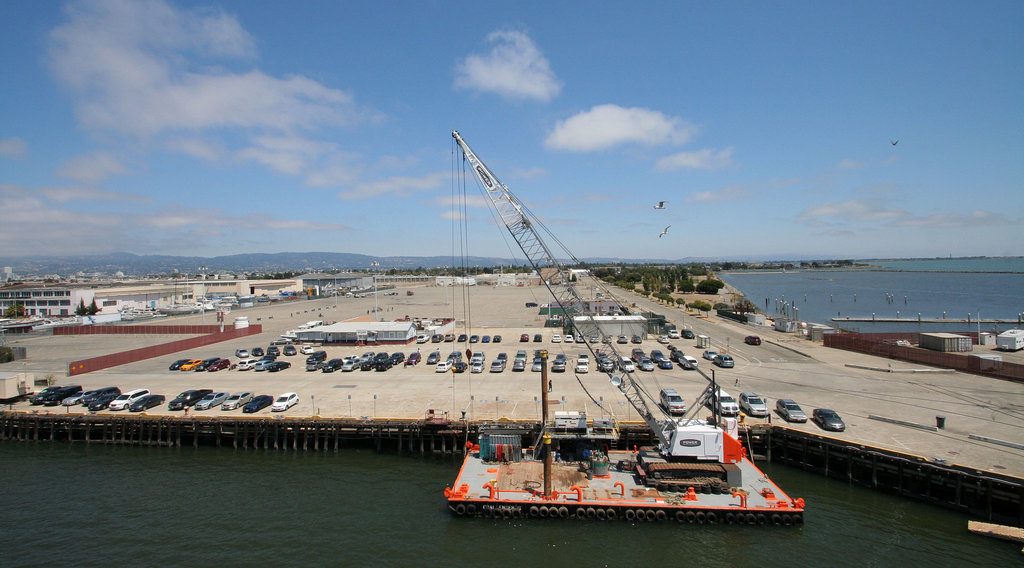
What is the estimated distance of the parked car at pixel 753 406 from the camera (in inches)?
747

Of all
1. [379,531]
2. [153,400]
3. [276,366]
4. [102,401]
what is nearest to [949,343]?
[379,531]

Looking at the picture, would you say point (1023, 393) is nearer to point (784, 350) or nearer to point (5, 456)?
point (784, 350)

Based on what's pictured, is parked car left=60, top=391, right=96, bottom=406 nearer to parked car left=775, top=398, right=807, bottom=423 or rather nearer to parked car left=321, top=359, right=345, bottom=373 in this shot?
parked car left=321, top=359, right=345, bottom=373

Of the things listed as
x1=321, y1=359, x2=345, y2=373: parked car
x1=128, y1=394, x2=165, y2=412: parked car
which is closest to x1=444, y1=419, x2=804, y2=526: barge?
x1=321, y1=359, x2=345, y2=373: parked car

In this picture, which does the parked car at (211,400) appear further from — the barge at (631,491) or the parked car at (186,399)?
the barge at (631,491)

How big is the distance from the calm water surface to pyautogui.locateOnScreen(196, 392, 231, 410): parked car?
4.68 metres

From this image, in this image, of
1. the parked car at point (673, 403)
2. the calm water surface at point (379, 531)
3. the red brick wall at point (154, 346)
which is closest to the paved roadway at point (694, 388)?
the red brick wall at point (154, 346)

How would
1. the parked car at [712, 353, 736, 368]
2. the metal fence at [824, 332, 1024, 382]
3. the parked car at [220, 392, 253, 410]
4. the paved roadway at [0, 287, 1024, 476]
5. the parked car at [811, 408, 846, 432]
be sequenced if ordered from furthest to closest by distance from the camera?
the parked car at [712, 353, 736, 368] < the metal fence at [824, 332, 1024, 382] < the parked car at [220, 392, 253, 410] < the parked car at [811, 408, 846, 432] < the paved roadway at [0, 287, 1024, 476]

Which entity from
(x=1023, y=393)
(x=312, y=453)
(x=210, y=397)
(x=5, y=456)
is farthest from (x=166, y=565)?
(x=1023, y=393)

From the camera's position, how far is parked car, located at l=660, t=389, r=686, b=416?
1953 centimetres

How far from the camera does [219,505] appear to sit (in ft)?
50.1

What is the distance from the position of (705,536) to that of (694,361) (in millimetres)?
15449

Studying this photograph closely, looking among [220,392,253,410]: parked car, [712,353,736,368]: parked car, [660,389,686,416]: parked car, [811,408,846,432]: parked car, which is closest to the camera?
[811,408,846,432]: parked car

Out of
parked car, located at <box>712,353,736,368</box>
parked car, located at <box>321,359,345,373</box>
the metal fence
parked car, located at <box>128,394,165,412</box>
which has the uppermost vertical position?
the metal fence
